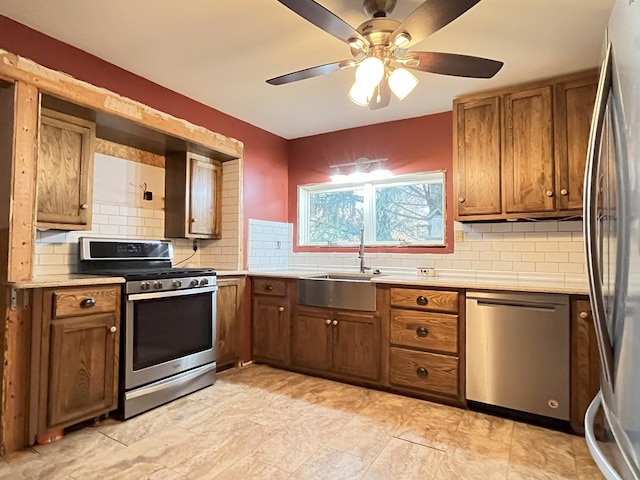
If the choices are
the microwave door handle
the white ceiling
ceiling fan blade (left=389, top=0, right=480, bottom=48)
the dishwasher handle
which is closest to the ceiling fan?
ceiling fan blade (left=389, top=0, right=480, bottom=48)

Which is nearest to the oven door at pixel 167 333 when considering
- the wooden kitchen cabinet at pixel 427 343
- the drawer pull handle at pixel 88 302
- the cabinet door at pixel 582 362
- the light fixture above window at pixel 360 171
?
the drawer pull handle at pixel 88 302

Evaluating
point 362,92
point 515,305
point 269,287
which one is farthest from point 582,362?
point 269,287

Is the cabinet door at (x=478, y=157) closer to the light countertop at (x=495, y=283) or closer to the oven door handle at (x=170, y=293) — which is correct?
the light countertop at (x=495, y=283)

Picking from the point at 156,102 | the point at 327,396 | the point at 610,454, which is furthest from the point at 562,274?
the point at 156,102

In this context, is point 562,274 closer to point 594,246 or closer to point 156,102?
point 594,246

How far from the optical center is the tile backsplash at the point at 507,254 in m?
2.89

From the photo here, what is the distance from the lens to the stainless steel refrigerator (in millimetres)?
758

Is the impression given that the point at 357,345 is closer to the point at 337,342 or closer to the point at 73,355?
the point at 337,342

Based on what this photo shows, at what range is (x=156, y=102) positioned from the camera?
9.62ft

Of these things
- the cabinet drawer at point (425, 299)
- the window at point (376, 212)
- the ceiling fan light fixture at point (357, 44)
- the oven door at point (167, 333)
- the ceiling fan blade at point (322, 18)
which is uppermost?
the ceiling fan light fixture at point (357, 44)

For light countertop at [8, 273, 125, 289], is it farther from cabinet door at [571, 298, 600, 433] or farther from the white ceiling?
cabinet door at [571, 298, 600, 433]

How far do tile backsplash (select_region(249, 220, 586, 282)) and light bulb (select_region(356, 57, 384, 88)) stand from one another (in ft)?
6.11

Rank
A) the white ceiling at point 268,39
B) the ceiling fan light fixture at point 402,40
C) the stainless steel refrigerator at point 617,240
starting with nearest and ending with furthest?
the stainless steel refrigerator at point 617,240
the ceiling fan light fixture at point 402,40
the white ceiling at point 268,39

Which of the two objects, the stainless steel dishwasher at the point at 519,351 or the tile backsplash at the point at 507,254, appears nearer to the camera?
the stainless steel dishwasher at the point at 519,351
